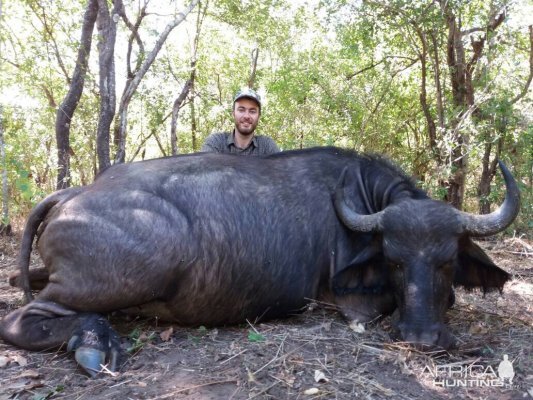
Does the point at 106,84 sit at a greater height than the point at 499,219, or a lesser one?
greater

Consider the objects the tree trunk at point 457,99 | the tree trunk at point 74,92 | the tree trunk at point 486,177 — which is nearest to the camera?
the tree trunk at point 74,92

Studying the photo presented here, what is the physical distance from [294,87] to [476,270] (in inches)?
395

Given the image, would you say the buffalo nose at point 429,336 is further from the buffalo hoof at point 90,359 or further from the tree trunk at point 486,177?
the tree trunk at point 486,177

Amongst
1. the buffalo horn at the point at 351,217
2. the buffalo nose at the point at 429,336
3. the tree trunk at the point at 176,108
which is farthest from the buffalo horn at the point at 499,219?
the tree trunk at the point at 176,108

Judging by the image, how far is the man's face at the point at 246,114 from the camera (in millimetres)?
6742

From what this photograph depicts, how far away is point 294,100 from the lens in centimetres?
1412

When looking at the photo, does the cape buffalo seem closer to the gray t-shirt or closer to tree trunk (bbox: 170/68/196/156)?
the gray t-shirt

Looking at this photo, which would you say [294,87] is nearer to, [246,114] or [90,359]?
[246,114]

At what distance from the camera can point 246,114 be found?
6754 mm

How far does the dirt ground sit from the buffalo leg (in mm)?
88

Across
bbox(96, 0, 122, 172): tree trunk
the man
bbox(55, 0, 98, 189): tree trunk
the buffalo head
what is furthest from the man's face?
the buffalo head

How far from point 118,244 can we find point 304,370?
5.16ft

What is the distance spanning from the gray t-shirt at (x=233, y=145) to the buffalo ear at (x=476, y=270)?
3516 mm

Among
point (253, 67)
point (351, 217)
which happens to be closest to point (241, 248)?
point (351, 217)
